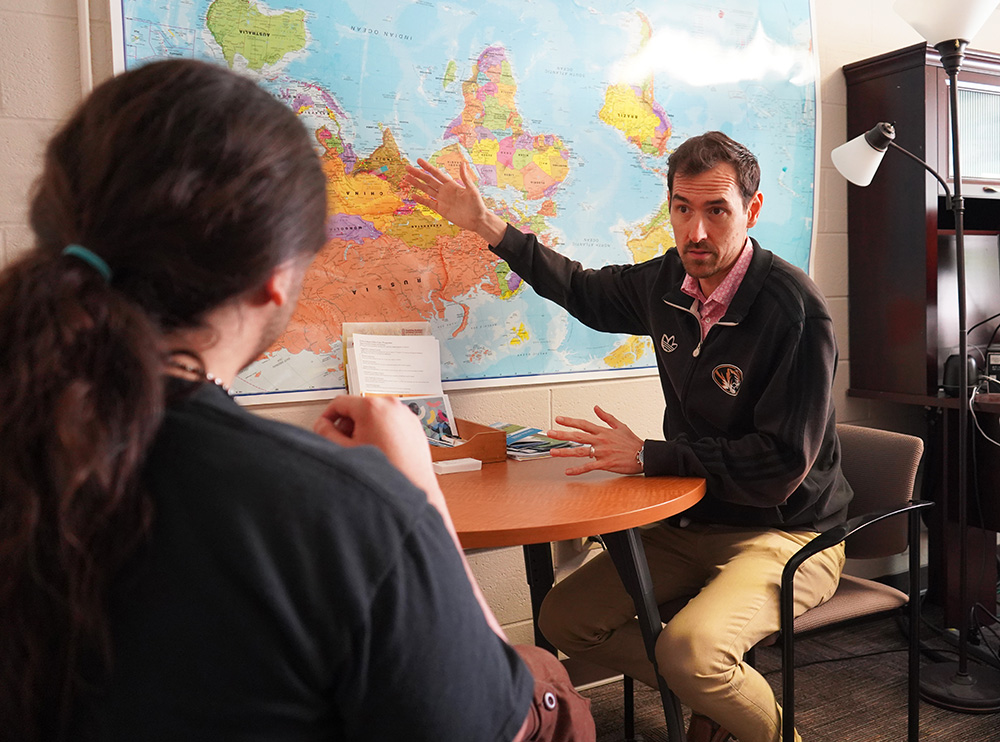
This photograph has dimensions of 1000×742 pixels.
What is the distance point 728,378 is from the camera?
1962mm

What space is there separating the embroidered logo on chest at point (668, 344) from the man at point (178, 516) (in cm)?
149

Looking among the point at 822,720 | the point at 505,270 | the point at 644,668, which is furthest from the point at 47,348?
the point at 822,720

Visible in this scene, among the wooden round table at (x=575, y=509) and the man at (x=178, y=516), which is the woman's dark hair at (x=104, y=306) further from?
the wooden round table at (x=575, y=509)

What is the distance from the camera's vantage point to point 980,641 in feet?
9.30

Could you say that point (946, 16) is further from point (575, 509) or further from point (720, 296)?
point (575, 509)

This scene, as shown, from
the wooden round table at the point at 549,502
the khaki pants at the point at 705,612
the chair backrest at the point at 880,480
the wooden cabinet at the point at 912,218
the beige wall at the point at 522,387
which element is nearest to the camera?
the wooden round table at the point at 549,502

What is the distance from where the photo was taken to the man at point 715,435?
176 cm

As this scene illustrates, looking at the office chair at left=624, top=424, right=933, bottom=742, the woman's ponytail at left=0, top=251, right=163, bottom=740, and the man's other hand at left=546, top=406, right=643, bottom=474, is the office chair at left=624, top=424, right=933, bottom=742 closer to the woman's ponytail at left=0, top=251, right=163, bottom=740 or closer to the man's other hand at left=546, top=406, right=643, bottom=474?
the man's other hand at left=546, top=406, right=643, bottom=474

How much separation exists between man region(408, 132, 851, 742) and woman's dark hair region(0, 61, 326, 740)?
1223 millimetres

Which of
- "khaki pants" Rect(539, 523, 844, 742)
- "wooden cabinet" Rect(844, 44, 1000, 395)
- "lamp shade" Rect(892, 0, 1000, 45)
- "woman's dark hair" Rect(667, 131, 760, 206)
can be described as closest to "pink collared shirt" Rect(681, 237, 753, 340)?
"woman's dark hair" Rect(667, 131, 760, 206)

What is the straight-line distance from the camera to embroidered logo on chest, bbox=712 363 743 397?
194cm

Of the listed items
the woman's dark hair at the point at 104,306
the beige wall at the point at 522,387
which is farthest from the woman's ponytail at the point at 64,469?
the beige wall at the point at 522,387

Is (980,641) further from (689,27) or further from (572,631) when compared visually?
(689,27)

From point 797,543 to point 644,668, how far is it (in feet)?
1.51
